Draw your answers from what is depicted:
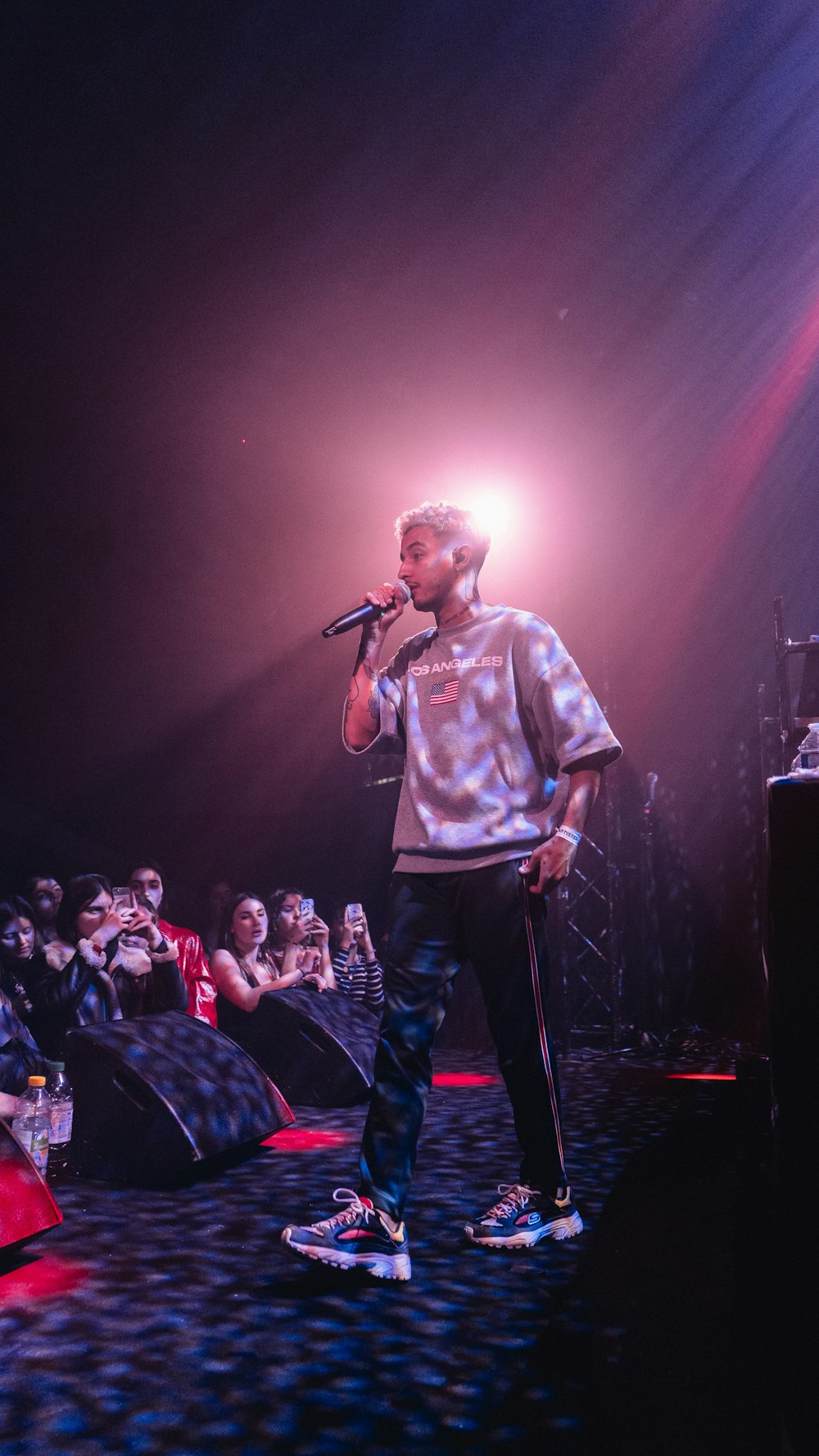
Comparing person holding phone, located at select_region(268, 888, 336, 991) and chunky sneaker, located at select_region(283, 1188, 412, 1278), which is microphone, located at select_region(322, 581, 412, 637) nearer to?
chunky sneaker, located at select_region(283, 1188, 412, 1278)

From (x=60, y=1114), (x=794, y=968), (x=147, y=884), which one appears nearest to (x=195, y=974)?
(x=147, y=884)

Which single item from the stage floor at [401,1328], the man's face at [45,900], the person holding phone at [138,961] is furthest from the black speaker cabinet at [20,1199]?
the man's face at [45,900]

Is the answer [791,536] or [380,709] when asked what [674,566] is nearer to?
[791,536]

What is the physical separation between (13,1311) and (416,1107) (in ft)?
2.95

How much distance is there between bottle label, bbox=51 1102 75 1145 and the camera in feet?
10.1

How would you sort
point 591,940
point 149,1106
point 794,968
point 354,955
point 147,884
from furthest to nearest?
point 591,940 → point 354,955 → point 147,884 → point 149,1106 → point 794,968

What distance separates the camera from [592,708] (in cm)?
232

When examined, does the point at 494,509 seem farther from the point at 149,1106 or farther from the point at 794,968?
the point at 794,968

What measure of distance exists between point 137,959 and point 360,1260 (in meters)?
2.98

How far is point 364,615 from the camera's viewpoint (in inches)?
96.0

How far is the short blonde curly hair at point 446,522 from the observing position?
2.50 m

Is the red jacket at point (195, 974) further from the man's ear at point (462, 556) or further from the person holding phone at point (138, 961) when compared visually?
the man's ear at point (462, 556)

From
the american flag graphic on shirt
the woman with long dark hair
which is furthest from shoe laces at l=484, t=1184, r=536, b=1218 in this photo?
the woman with long dark hair

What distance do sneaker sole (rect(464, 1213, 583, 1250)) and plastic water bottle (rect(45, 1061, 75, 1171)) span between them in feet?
4.84
